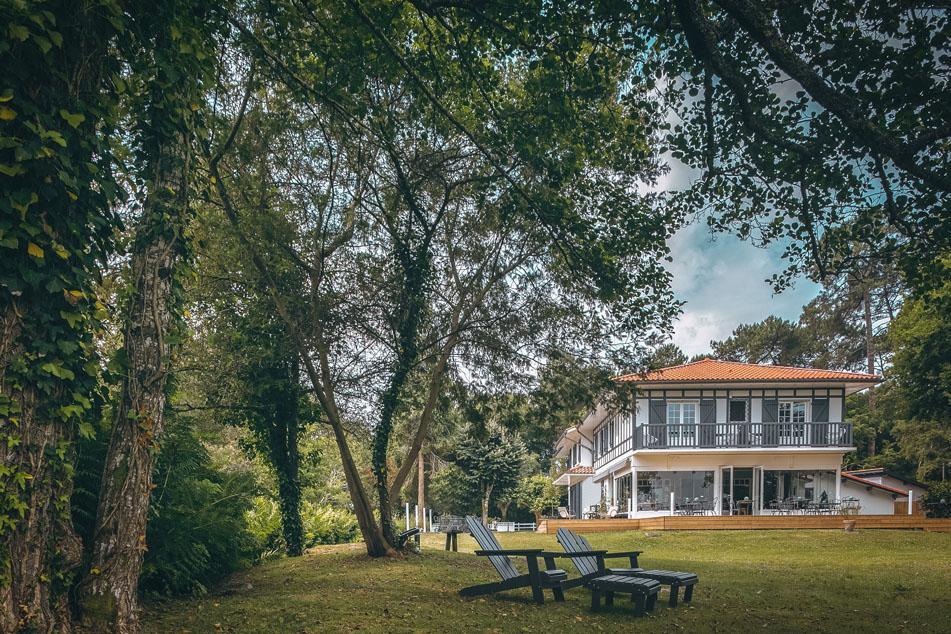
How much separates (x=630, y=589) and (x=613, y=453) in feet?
89.9

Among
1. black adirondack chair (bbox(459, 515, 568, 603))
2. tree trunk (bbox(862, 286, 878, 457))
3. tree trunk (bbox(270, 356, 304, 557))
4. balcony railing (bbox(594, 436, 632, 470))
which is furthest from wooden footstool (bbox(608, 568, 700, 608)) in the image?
tree trunk (bbox(862, 286, 878, 457))

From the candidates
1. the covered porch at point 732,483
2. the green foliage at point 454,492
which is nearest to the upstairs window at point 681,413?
the covered porch at point 732,483

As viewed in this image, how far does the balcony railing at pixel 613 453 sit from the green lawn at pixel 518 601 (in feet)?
51.2

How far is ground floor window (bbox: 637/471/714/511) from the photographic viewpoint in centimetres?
3114

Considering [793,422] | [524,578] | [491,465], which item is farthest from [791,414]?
[524,578]

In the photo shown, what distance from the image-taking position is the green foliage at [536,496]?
41.1 meters

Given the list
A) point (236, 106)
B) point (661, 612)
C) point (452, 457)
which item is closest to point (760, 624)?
point (661, 612)

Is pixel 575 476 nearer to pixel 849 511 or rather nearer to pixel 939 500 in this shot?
pixel 849 511

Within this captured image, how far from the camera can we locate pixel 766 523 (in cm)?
2544

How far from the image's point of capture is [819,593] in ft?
36.0

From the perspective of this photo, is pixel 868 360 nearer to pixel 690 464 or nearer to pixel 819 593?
pixel 690 464

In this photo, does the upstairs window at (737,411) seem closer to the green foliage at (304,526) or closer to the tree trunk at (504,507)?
the tree trunk at (504,507)

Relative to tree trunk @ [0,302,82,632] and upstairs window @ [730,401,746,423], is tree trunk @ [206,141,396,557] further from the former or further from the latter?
upstairs window @ [730,401,746,423]

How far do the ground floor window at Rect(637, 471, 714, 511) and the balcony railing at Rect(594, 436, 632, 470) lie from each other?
1.32 meters
